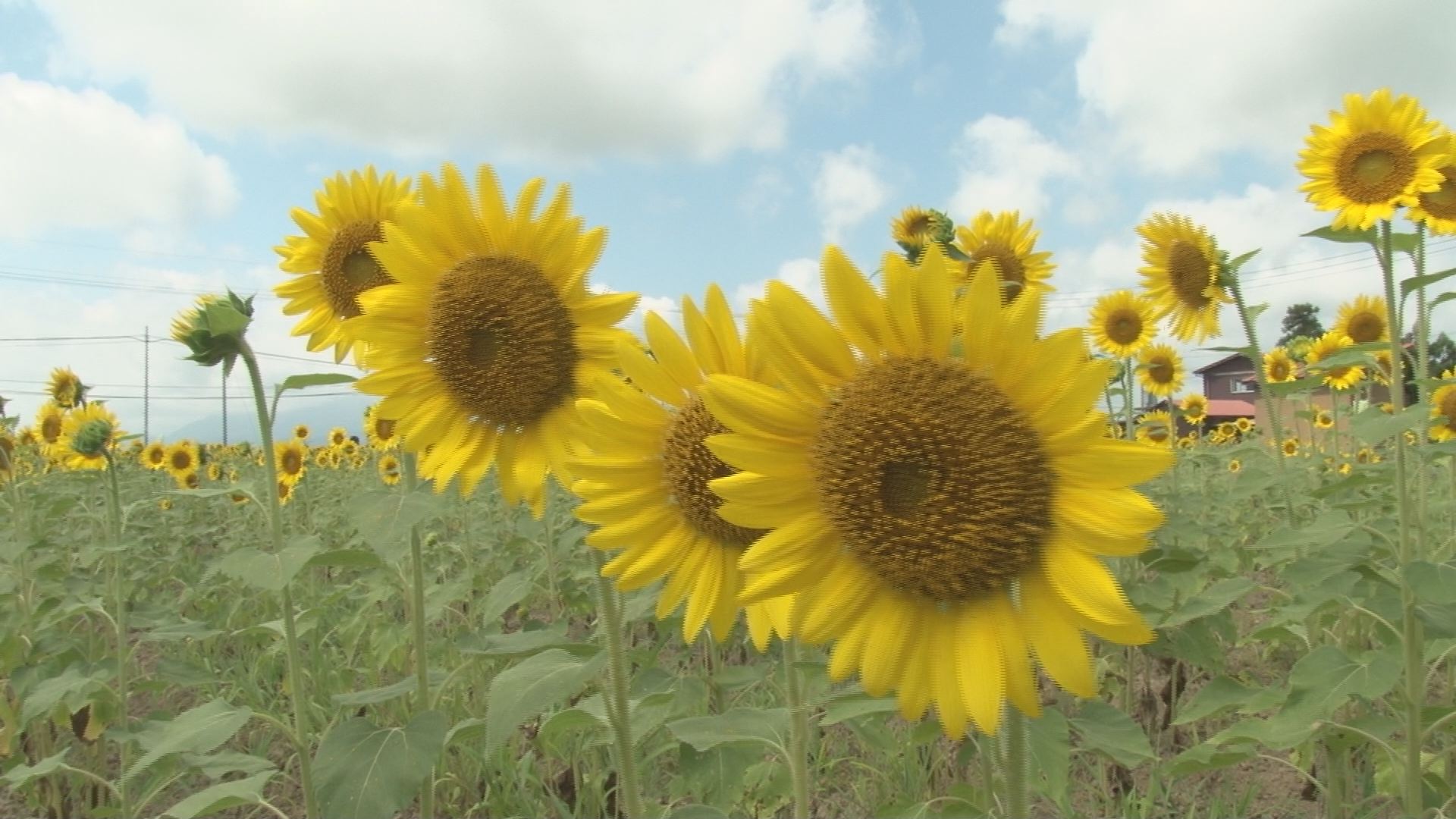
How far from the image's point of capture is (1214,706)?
84.8 inches

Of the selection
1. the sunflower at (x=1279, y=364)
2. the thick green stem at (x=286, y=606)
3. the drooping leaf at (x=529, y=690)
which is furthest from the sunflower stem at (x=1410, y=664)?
the sunflower at (x=1279, y=364)

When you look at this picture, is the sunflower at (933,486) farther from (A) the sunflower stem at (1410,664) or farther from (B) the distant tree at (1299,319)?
(B) the distant tree at (1299,319)

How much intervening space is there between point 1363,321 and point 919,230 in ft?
16.5

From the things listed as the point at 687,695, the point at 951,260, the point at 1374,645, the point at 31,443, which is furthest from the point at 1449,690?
the point at 31,443

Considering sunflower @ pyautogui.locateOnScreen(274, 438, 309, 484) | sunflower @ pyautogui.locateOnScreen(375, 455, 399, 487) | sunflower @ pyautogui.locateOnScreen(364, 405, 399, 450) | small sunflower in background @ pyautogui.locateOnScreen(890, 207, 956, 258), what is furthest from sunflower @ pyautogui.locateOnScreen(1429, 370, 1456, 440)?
sunflower @ pyautogui.locateOnScreen(274, 438, 309, 484)

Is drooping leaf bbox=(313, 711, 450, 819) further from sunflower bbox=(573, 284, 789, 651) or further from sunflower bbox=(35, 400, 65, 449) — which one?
sunflower bbox=(35, 400, 65, 449)

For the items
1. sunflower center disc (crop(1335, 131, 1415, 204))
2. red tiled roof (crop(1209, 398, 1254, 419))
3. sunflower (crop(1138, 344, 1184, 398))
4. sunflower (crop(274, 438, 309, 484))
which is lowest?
sunflower (crop(274, 438, 309, 484))

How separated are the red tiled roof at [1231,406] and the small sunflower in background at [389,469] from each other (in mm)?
26651

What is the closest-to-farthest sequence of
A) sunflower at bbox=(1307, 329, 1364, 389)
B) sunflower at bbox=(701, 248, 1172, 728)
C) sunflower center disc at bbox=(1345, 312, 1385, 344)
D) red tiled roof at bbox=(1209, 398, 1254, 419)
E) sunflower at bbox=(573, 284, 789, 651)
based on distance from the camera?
sunflower at bbox=(701, 248, 1172, 728), sunflower at bbox=(573, 284, 789, 651), sunflower center disc at bbox=(1345, 312, 1385, 344), sunflower at bbox=(1307, 329, 1364, 389), red tiled roof at bbox=(1209, 398, 1254, 419)

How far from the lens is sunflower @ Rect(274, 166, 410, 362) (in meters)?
2.44

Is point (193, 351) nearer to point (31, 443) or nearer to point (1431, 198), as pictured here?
point (1431, 198)

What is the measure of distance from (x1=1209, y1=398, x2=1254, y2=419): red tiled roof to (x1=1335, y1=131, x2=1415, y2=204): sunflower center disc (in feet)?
91.6

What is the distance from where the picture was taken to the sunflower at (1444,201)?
3.25 meters

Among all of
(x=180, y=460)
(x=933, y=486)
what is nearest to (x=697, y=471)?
(x=933, y=486)
